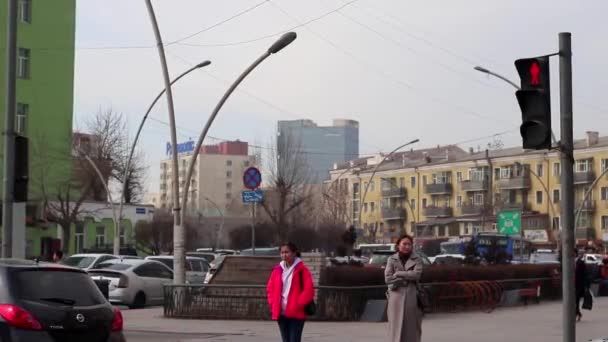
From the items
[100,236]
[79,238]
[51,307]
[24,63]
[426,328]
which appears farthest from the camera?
[100,236]

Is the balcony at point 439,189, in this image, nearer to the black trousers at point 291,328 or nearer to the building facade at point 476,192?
the building facade at point 476,192

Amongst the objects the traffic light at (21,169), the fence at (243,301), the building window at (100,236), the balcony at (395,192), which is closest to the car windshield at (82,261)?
the fence at (243,301)

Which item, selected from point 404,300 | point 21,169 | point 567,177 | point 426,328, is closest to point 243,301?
point 426,328

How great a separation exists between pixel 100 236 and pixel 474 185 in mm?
45995

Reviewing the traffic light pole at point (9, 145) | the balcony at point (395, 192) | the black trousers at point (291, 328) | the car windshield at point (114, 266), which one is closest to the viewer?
the black trousers at point (291, 328)

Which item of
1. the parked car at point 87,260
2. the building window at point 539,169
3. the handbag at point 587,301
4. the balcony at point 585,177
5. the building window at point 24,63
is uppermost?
the building window at point 24,63

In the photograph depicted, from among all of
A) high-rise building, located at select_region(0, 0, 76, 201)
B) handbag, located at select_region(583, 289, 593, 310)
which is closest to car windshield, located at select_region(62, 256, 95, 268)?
handbag, located at select_region(583, 289, 593, 310)

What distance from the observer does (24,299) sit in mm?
9828

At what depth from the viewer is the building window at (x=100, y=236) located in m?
63.1

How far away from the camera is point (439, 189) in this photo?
10219 cm

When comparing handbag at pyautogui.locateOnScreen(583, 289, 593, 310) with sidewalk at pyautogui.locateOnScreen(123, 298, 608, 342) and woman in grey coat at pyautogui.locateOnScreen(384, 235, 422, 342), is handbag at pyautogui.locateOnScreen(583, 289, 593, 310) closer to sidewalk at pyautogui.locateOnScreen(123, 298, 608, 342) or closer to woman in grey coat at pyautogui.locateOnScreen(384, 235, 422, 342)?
sidewalk at pyautogui.locateOnScreen(123, 298, 608, 342)

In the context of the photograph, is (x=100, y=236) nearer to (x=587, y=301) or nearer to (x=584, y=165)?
(x=587, y=301)

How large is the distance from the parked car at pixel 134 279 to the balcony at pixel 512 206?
65.6 metres

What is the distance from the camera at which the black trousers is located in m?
12.2
